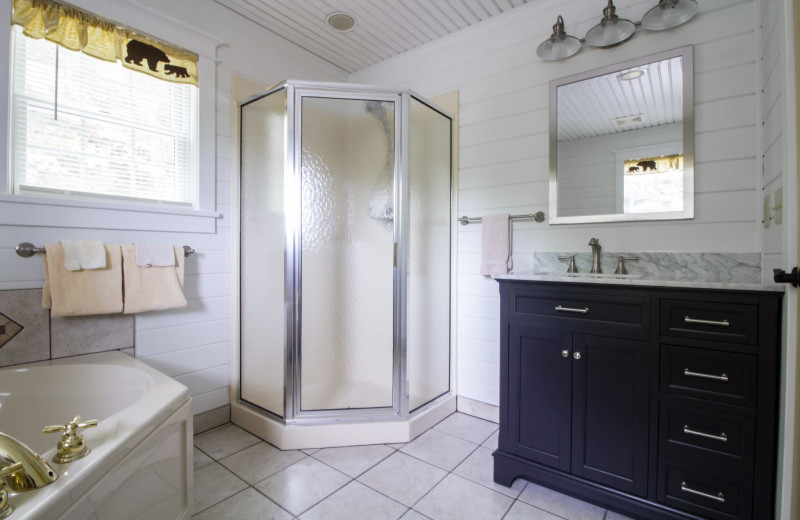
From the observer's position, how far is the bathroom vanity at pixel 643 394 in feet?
4.12

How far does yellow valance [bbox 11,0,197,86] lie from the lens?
1685 mm

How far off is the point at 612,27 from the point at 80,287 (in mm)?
2895

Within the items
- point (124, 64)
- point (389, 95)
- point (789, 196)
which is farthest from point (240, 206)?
point (789, 196)

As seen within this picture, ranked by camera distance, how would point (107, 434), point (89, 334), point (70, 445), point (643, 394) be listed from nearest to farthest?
point (70, 445), point (107, 434), point (643, 394), point (89, 334)

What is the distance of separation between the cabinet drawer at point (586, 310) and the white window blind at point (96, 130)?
196 centimetres

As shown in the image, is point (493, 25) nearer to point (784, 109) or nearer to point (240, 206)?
point (784, 109)

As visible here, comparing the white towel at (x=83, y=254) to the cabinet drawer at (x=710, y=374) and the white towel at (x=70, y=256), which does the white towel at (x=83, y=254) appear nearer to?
the white towel at (x=70, y=256)

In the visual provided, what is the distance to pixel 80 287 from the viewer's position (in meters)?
1.74

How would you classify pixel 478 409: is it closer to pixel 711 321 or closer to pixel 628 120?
pixel 711 321

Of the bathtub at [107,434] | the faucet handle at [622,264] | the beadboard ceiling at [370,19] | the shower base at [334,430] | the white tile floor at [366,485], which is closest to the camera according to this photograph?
the bathtub at [107,434]

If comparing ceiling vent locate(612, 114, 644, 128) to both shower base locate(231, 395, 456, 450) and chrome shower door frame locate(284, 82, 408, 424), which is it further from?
shower base locate(231, 395, 456, 450)

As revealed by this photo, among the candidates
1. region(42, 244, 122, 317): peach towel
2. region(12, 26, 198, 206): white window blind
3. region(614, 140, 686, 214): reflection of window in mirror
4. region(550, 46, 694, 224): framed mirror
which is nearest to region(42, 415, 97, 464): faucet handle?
region(42, 244, 122, 317): peach towel

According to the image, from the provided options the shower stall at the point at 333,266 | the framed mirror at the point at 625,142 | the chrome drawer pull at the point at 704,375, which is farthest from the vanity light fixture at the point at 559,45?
the chrome drawer pull at the point at 704,375

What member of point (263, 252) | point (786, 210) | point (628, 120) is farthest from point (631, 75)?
point (263, 252)
